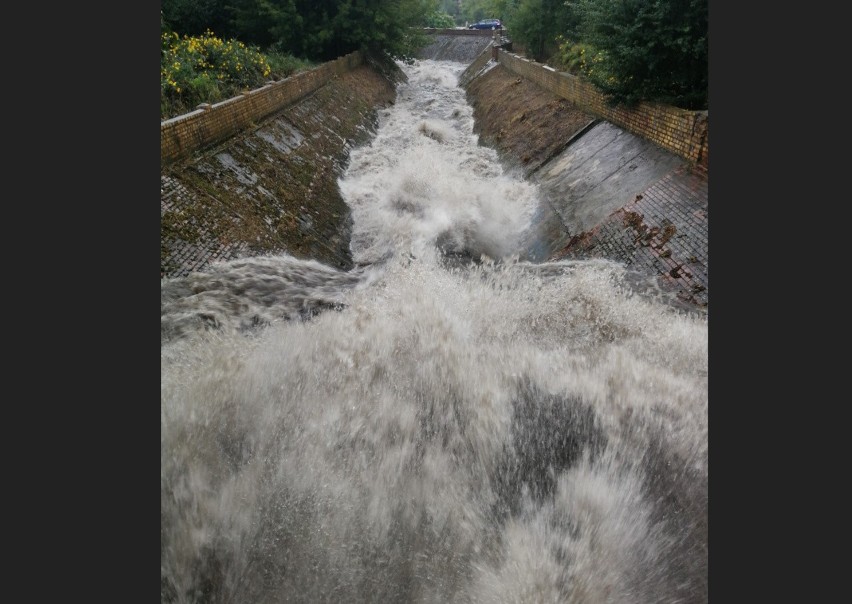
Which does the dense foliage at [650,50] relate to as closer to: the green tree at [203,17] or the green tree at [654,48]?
the green tree at [654,48]

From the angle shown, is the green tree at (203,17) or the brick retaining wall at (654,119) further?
the green tree at (203,17)

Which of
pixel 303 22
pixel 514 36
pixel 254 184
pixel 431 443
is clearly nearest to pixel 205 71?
pixel 254 184

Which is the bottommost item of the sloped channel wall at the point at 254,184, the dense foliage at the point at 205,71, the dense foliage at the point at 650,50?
the sloped channel wall at the point at 254,184

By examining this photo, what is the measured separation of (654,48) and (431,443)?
687 cm

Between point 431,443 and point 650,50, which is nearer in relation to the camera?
point 431,443

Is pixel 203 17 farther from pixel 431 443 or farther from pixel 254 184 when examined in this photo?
pixel 431 443

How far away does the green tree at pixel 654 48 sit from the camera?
24.1 ft

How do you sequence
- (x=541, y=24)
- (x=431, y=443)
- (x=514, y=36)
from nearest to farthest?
1. (x=431, y=443)
2. (x=541, y=24)
3. (x=514, y=36)

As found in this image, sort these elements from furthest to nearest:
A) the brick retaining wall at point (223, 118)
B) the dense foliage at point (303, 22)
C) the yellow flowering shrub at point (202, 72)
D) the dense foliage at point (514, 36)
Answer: the dense foliage at point (303, 22)
the yellow flowering shrub at point (202, 72)
the dense foliage at point (514, 36)
the brick retaining wall at point (223, 118)

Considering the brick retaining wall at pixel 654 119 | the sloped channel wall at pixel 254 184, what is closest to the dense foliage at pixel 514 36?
the brick retaining wall at pixel 654 119

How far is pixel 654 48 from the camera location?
787 cm

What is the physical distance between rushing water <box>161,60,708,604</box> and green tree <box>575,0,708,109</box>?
3.58 m

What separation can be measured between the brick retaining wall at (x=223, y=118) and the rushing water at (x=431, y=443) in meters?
1.97

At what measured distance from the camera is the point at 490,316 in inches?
196
